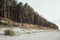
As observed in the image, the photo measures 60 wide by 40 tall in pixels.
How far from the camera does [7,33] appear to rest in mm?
17422

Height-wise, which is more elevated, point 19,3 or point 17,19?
point 19,3

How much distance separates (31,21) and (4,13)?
8487 millimetres

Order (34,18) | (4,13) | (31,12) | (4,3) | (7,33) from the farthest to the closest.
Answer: (34,18)
(31,12)
(4,13)
(4,3)
(7,33)

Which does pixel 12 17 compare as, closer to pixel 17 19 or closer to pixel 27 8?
pixel 17 19

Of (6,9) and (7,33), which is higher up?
(6,9)

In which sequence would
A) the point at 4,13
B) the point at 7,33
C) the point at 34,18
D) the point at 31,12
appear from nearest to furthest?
the point at 7,33 < the point at 4,13 < the point at 31,12 < the point at 34,18

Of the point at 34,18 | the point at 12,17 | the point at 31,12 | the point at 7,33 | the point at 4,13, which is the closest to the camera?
the point at 7,33

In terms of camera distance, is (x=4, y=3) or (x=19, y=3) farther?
(x=19, y=3)

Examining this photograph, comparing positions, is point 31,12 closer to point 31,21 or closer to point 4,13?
point 31,21

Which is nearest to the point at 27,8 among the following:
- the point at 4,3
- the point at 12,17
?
the point at 12,17

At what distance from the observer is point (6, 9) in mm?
38031

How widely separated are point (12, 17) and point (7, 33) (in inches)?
887

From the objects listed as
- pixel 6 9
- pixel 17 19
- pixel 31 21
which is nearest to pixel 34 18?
pixel 31 21

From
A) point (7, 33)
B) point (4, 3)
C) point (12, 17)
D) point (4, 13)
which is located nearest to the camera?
point (7, 33)
